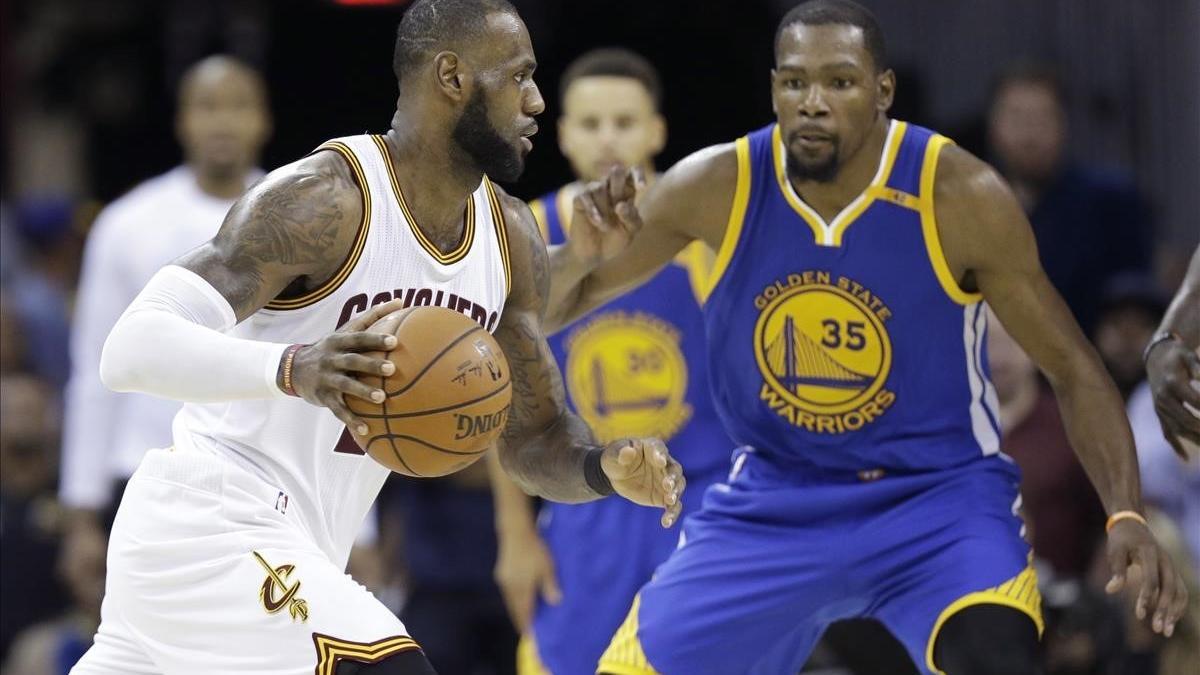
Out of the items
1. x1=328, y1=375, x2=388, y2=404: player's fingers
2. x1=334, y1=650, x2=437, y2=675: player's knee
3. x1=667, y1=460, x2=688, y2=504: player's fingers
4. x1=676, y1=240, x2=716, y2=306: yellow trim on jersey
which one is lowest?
x1=334, y1=650, x2=437, y2=675: player's knee

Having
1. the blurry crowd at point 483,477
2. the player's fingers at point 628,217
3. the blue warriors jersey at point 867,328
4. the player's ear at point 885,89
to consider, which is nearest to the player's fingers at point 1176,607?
the blue warriors jersey at point 867,328

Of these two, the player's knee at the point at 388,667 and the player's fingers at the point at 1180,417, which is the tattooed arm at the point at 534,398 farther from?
the player's fingers at the point at 1180,417

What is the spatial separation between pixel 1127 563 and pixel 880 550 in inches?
26.5

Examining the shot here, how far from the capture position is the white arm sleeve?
4.30 metres

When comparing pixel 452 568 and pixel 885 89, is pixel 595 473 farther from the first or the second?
pixel 452 568

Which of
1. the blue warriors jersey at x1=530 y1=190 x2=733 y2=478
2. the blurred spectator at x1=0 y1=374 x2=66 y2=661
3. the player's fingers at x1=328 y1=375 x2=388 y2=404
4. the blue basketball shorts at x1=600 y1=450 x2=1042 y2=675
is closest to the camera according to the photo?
the player's fingers at x1=328 y1=375 x2=388 y2=404

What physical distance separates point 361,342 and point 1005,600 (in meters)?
1.99

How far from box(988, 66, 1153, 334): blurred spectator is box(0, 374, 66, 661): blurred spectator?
442 centimetres

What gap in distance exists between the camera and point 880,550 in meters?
5.53

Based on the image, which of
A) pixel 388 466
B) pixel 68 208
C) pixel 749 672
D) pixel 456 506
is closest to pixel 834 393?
pixel 749 672

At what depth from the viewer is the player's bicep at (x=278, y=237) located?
4.49m

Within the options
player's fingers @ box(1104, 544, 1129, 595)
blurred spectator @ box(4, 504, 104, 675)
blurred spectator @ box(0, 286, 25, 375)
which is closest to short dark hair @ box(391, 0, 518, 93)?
player's fingers @ box(1104, 544, 1129, 595)

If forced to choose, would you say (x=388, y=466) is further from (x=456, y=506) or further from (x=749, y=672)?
(x=456, y=506)

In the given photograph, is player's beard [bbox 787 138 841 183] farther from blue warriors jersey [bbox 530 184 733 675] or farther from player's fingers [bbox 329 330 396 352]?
player's fingers [bbox 329 330 396 352]
